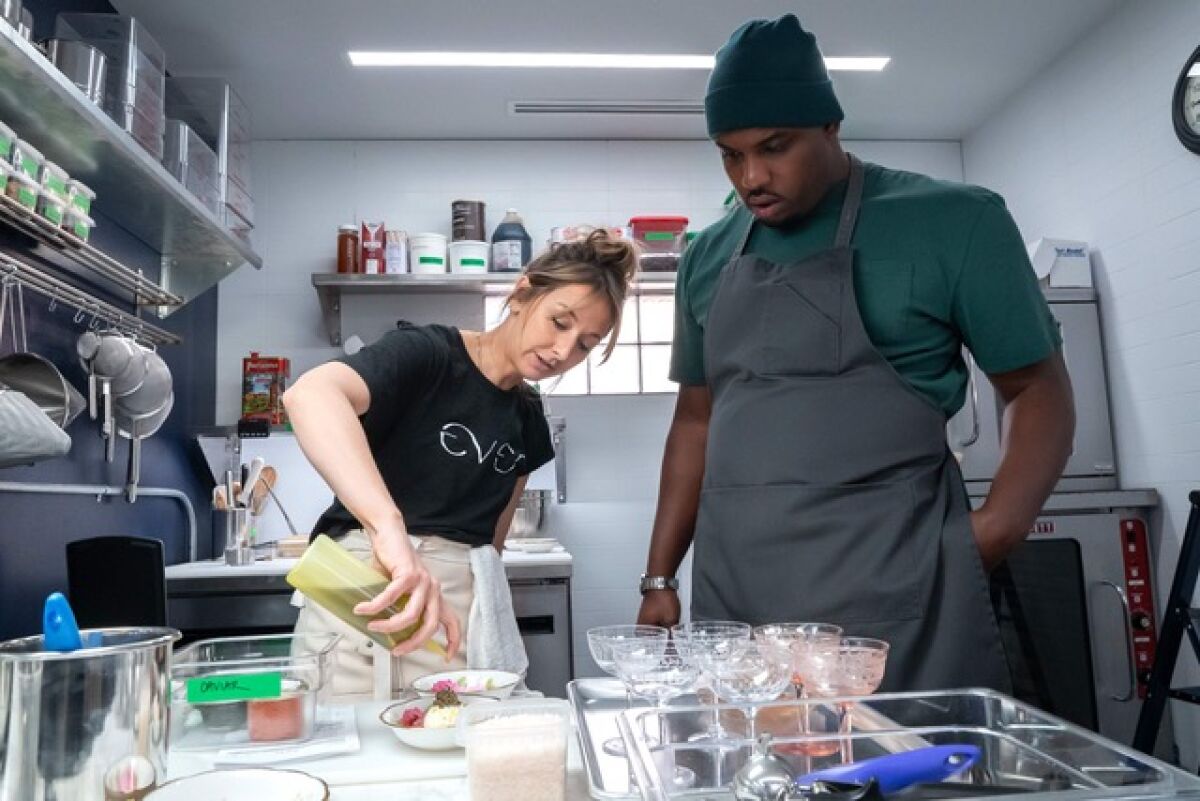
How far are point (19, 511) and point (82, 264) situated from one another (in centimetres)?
67

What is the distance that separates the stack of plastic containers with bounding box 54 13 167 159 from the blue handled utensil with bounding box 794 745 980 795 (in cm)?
233

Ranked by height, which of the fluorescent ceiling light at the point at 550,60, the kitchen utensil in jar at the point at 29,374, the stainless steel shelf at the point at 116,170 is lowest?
the kitchen utensil in jar at the point at 29,374

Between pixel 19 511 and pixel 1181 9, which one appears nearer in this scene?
pixel 19 511

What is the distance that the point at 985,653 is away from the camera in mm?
1260

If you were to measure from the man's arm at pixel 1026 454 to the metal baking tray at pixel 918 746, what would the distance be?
2.05 ft

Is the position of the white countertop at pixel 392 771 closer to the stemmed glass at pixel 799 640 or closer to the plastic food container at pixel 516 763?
the plastic food container at pixel 516 763

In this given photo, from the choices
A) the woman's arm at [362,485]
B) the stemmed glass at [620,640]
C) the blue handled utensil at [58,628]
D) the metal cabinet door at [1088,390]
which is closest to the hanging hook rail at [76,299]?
the woman's arm at [362,485]

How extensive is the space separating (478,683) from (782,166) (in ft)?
2.97

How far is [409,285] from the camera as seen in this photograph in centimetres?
348

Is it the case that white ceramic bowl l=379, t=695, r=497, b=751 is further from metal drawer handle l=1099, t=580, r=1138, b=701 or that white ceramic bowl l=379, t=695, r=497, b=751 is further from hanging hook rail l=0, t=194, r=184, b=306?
metal drawer handle l=1099, t=580, r=1138, b=701

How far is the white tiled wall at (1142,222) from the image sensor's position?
2.77 m

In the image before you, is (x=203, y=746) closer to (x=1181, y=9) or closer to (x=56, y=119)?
(x=56, y=119)

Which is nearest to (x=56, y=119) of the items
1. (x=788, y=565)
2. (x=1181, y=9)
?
(x=788, y=565)

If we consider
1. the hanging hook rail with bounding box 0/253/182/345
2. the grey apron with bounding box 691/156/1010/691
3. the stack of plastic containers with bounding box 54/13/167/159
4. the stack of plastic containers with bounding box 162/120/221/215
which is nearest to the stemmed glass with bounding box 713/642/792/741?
the grey apron with bounding box 691/156/1010/691
